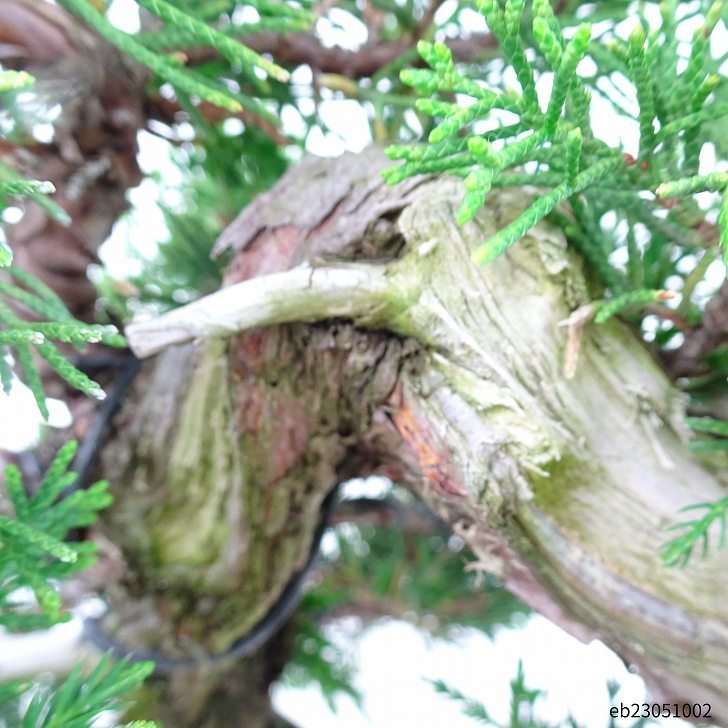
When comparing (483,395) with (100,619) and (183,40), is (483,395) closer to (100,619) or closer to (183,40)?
(183,40)

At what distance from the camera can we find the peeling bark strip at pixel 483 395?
53 cm

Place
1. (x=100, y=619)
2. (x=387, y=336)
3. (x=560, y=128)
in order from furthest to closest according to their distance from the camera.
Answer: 1. (x=100, y=619)
2. (x=387, y=336)
3. (x=560, y=128)

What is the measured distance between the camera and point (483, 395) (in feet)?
1.77

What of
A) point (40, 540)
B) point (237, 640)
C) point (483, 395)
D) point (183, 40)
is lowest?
point (237, 640)

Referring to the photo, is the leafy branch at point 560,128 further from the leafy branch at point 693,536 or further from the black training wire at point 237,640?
the black training wire at point 237,640

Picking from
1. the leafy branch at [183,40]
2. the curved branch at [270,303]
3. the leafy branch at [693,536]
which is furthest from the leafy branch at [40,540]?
the leafy branch at [693,536]

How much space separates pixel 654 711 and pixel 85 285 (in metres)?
0.81

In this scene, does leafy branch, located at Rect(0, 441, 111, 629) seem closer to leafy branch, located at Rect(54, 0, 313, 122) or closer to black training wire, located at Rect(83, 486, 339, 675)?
black training wire, located at Rect(83, 486, 339, 675)

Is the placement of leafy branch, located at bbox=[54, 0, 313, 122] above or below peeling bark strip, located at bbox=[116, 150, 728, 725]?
above

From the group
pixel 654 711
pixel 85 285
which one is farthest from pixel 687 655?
pixel 85 285

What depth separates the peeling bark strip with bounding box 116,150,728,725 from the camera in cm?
53

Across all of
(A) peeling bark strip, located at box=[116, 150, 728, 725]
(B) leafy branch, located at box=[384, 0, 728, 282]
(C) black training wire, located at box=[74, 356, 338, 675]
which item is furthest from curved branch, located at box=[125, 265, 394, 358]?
(C) black training wire, located at box=[74, 356, 338, 675]

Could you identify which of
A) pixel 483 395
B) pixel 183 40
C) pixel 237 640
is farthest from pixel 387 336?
pixel 237 640

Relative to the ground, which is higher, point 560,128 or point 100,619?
point 560,128
